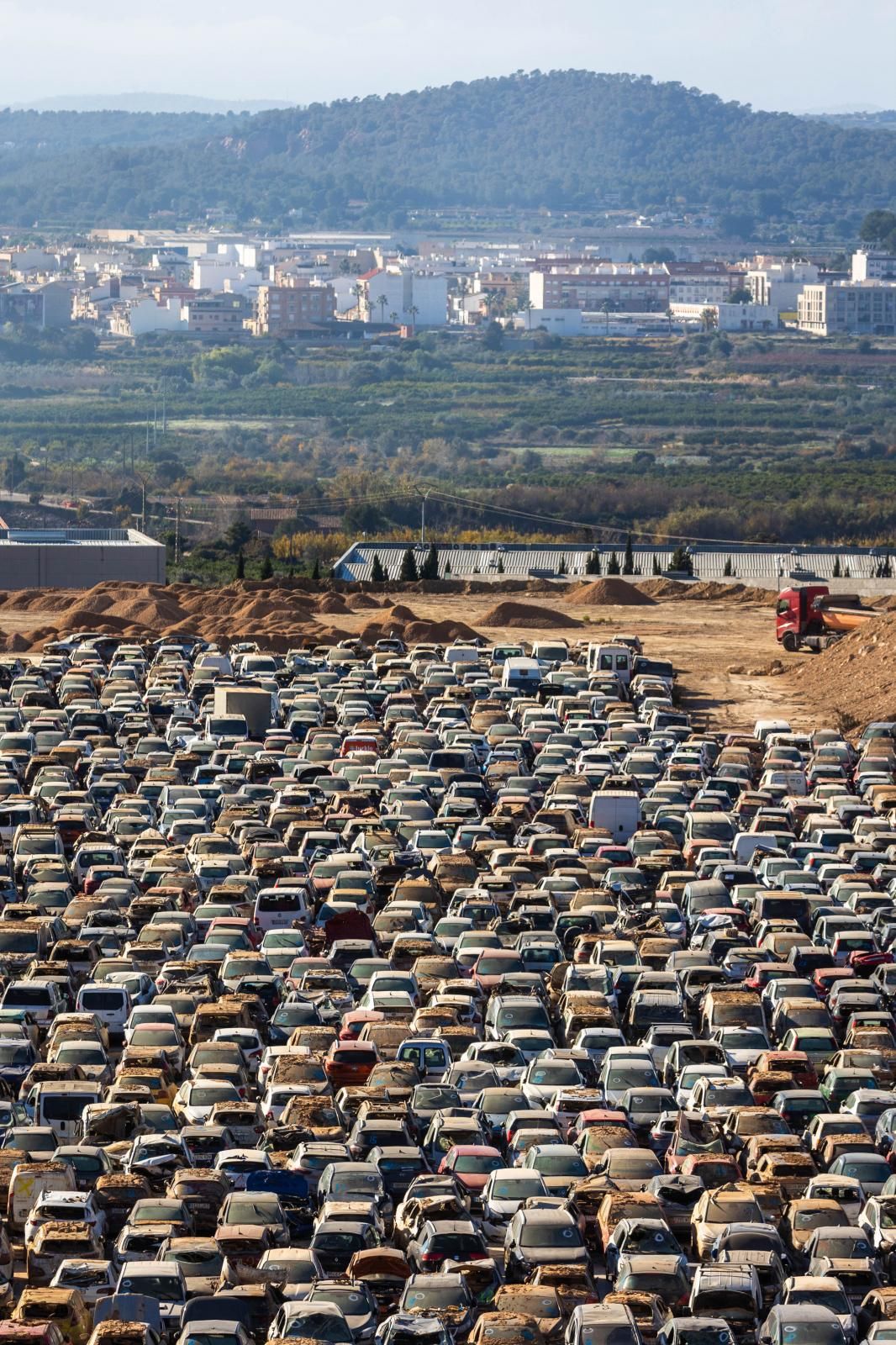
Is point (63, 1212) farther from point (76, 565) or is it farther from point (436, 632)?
point (76, 565)

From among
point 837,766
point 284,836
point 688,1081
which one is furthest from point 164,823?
point 688,1081

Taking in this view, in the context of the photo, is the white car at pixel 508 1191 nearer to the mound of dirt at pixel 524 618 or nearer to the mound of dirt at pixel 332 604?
the mound of dirt at pixel 524 618

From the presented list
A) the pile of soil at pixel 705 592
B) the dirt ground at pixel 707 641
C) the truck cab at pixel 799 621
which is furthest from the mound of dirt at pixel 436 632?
the pile of soil at pixel 705 592

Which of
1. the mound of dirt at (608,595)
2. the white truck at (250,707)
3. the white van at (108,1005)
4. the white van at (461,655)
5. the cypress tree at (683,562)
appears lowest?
the cypress tree at (683,562)

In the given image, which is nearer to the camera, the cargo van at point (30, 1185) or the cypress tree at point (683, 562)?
the cargo van at point (30, 1185)

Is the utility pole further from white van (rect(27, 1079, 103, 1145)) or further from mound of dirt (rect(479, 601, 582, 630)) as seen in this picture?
white van (rect(27, 1079, 103, 1145))

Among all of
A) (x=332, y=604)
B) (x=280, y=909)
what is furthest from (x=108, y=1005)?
(x=332, y=604)
